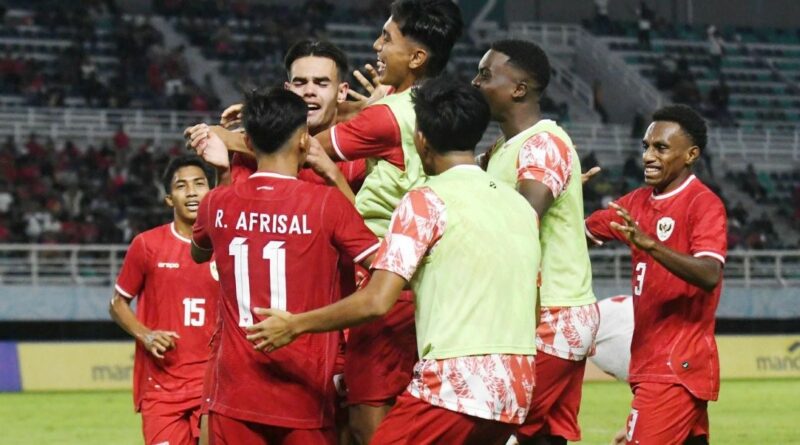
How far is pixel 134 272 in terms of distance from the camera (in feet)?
31.7

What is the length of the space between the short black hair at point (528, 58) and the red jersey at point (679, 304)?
3.65 ft

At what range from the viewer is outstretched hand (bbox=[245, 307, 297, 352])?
18.8 ft

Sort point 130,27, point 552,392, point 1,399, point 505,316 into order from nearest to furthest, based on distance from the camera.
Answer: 1. point 505,316
2. point 552,392
3. point 1,399
4. point 130,27

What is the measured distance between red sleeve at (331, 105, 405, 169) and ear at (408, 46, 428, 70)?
423 millimetres

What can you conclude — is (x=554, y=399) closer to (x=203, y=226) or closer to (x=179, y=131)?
(x=203, y=226)

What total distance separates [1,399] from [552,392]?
49.5ft

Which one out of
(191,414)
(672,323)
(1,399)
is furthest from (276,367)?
(1,399)

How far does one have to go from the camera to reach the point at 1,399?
20750mm

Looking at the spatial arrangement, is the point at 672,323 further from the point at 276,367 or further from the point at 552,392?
the point at 276,367

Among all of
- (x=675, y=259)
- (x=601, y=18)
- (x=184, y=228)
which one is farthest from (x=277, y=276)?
(x=601, y=18)

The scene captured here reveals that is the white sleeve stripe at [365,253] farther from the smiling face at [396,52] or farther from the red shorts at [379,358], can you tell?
the smiling face at [396,52]

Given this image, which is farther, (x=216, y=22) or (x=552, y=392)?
(x=216, y=22)

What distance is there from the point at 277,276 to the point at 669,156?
2.93m

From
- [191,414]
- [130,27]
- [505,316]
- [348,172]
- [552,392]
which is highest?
[130,27]
